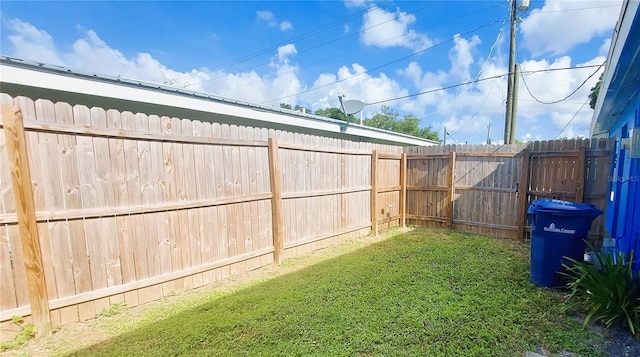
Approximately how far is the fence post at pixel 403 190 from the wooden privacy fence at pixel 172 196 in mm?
1191

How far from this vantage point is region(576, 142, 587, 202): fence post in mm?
4724

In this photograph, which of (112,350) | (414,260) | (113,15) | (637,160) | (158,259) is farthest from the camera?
(113,15)

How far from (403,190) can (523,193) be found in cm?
254

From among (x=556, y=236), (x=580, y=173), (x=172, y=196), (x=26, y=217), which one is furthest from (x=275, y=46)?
(x=556, y=236)

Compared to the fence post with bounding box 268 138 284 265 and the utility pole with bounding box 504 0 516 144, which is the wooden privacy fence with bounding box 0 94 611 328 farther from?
the utility pole with bounding box 504 0 516 144

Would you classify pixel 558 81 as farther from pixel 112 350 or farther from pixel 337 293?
pixel 112 350

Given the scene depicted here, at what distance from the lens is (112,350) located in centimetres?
223

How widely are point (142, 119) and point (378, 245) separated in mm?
4594

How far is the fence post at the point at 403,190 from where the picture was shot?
6.80 metres

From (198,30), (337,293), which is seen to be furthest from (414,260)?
(198,30)

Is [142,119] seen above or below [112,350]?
above

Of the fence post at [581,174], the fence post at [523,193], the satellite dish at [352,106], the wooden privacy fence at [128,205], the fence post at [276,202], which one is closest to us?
the wooden privacy fence at [128,205]

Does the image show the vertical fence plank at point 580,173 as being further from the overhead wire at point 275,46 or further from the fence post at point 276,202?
the overhead wire at point 275,46

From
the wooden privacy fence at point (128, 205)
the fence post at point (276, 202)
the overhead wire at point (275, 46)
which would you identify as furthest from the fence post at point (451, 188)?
the overhead wire at point (275, 46)
